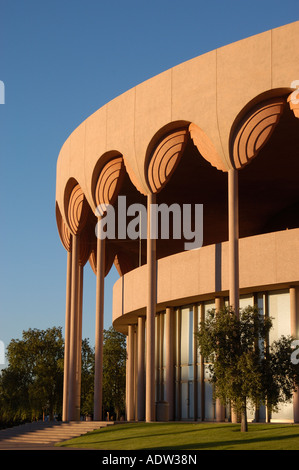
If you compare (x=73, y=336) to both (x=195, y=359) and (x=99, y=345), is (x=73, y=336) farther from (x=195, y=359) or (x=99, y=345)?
(x=195, y=359)

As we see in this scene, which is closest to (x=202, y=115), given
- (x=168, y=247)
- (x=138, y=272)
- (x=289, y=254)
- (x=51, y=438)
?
(x=289, y=254)

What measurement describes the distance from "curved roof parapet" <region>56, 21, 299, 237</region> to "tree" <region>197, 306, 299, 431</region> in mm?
8757

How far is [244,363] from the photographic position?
92.5 feet

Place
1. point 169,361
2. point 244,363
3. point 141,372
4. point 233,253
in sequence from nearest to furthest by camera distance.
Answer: point 244,363 → point 233,253 → point 169,361 → point 141,372

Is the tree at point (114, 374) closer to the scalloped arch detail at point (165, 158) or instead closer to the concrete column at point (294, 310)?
the scalloped arch detail at point (165, 158)

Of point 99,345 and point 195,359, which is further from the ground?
point 99,345

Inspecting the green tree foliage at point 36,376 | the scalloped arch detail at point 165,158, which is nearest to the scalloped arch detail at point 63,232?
the scalloped arch detail at point 165,158

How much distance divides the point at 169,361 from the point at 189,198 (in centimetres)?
1256

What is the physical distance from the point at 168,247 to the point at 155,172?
20527 millimetres

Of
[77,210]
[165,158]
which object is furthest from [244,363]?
[77,210]

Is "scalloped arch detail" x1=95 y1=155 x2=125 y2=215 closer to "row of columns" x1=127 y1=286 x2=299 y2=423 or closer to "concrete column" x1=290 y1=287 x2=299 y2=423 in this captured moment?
"row of columns" x1=127 y1=286 x2=299 y2=423

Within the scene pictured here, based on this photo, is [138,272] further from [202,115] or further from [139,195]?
[202,115]

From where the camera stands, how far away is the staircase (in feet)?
117

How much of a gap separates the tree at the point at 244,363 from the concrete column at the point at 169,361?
11241 millimetres
